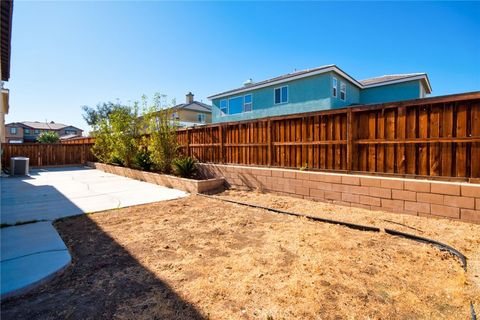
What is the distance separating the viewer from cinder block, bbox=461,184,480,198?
3557 millimetres

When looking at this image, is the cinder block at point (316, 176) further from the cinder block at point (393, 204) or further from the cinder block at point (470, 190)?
the cinder block at point (470, 190)

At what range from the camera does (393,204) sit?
4379mm

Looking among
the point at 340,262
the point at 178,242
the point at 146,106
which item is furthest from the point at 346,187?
the point at 146,106

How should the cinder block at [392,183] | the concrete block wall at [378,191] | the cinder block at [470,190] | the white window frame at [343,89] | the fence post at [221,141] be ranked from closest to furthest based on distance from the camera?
the cinder block at [470,190] < the concrete block wall at [378,191] < the cinder block at [392,183] < the fence post at [221,141] < the white window frame at [343,89]

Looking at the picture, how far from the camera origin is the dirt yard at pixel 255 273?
1948 mm

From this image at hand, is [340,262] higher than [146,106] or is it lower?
lower

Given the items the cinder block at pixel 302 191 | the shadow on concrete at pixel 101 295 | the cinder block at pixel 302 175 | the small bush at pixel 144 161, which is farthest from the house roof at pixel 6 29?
the cinder block at pixel 302 191

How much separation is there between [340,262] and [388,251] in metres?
0.80

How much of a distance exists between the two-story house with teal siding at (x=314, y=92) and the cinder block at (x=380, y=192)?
8598 mm

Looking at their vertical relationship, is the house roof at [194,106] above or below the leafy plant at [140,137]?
above

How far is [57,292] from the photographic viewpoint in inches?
87.5

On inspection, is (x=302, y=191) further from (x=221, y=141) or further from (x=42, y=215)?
(x=42, y=215)

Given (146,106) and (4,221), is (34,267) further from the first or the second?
(146,106)

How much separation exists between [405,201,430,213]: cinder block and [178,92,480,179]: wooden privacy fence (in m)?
0.55
